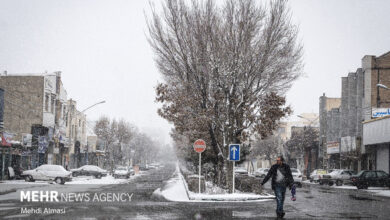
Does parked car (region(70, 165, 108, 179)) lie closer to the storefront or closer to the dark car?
the storefront

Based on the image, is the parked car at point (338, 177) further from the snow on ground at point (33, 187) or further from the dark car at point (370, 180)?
the snow on ground at point (33, 187)

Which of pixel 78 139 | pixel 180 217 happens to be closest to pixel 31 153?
pixel 78 139

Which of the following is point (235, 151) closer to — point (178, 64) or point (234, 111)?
point (234, 111)

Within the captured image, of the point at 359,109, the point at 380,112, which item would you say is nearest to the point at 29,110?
the point at 380,112

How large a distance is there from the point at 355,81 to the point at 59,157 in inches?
1384

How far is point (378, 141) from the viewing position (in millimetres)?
42000

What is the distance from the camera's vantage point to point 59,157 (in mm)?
57188

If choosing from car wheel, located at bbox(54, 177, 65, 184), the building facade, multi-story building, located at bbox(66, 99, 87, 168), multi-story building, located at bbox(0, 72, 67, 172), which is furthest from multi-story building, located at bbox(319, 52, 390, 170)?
multi-story building, located at bbox(66, 99, 87, 168)

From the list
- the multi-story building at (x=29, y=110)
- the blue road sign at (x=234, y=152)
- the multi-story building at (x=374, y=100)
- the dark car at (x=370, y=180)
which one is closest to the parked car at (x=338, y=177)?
the multi-story building at (x=374, y=100)

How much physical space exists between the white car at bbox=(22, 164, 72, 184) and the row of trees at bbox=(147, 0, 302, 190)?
13.3m

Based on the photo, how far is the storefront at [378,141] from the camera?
40.5 m

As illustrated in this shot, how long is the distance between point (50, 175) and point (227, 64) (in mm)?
18892

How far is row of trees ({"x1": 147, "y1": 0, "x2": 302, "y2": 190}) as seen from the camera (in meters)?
24.7

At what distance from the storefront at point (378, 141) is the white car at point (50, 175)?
2543 cm
